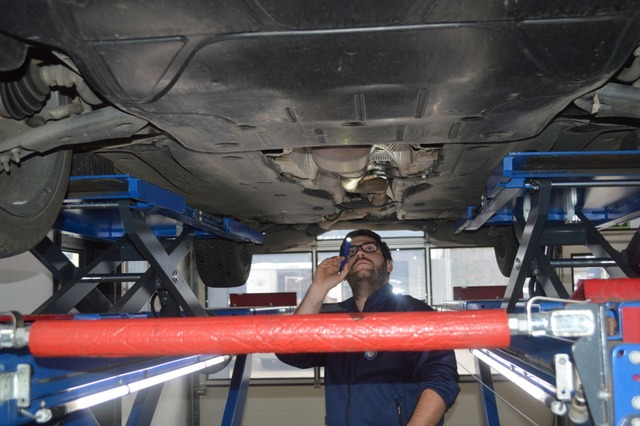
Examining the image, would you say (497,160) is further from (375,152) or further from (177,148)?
(177,148)

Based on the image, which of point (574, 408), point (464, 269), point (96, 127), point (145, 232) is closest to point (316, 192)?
point (145, 232)

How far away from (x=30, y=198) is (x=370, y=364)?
5.22 feet

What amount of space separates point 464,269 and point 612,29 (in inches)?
253

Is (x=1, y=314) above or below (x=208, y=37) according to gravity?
below

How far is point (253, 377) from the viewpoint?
24.9 feet

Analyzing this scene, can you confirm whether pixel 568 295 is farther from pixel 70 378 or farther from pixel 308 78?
→ pixel 70 378

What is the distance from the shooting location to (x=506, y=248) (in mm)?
Answer: 4219

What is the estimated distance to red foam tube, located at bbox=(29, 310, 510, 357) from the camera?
108 cm

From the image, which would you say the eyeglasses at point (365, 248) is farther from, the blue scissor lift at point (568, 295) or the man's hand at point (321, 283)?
the blue scissor lift at point (568, 295)

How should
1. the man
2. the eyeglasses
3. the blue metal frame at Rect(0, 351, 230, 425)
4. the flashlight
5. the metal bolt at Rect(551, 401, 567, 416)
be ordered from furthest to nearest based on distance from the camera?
the eyeglasses, the flashlight, the man, the blue metal frame at Rect(0, 351, 230, 425), the metal bolt at Rect(551, 401, 567, 416)

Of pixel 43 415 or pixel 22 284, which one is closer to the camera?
pixel 43 415

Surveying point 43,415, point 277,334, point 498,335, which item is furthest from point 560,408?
point 43,415

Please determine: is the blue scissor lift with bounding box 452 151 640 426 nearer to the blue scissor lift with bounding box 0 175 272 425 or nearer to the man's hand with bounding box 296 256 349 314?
the man's hand with bounding box 296 256 349 314

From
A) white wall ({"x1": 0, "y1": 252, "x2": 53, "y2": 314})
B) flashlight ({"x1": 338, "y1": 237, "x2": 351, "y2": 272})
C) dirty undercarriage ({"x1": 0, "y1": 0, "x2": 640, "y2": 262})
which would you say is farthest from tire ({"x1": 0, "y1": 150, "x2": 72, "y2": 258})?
white wall ({"x1": 0, "y1": 252, "x2": 53, "y2": 314})
